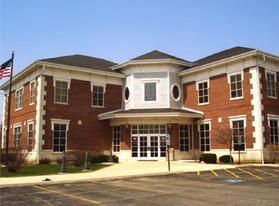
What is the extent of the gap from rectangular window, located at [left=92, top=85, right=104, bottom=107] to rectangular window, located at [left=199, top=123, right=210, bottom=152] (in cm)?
952

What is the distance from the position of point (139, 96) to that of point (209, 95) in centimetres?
651

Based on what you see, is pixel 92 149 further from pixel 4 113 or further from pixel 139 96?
pixel 4 113

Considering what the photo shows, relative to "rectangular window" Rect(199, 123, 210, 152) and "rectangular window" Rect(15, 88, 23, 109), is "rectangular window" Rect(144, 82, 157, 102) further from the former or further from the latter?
"rectangular window" Rect(15, 88, 23, 109)

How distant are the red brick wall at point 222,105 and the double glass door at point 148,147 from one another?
3.36m

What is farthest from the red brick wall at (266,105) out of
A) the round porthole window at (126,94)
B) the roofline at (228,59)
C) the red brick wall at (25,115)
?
the red brick wall at (25,115)

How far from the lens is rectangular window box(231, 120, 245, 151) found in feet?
87.2

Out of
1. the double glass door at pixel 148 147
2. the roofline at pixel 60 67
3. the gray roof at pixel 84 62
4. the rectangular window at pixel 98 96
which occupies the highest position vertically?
the gray roof at pixel 84 62

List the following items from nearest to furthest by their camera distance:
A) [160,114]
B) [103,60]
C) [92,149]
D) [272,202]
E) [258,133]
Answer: [272,202] < [258,133] < [160,114] < [92,149] < [103,60]

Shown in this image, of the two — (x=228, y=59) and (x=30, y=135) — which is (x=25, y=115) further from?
(x=228, y=59)

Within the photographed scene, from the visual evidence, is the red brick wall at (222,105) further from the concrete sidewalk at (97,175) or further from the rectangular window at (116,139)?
the rectangular window at (116,139)

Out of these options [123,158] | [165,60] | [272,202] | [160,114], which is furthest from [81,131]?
[272,202]

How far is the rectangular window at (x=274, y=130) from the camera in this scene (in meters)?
A: 26.7

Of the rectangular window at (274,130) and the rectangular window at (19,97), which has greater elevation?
the rectangular window at (19,97)

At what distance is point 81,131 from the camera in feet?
101
